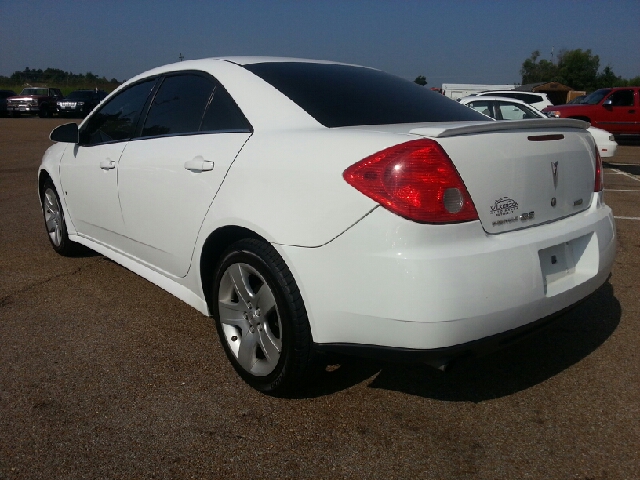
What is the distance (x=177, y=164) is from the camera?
310cm

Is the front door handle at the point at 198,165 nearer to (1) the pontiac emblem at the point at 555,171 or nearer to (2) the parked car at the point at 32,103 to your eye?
(1) the pontiac emblem at the point at 555,171

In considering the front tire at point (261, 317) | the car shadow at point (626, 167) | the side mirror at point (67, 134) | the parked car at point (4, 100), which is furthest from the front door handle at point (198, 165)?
the parked car at point (4, 100)

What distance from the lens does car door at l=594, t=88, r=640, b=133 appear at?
1786 centimetres

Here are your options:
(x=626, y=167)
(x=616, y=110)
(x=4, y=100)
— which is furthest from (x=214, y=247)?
(x=4, y=100)

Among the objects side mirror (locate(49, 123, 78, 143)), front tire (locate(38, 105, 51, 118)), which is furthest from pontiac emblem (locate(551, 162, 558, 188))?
front tire (locate(38, 105, 51, 118))

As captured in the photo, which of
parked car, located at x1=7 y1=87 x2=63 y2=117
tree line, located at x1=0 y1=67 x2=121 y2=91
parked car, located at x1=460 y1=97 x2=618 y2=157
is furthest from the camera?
tree line, located at x1=0 y1=67 x2=121 y2=91

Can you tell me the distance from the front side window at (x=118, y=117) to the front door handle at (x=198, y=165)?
928 millimetres

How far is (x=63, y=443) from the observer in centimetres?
240

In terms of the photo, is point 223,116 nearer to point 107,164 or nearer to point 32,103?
point 107,164

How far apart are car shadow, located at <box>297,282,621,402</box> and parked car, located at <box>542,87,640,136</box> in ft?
53.3

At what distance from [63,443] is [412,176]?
1.72 meters

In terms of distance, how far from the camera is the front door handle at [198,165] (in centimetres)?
288

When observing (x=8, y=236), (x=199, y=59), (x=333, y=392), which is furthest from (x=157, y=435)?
(x=8, y=236)

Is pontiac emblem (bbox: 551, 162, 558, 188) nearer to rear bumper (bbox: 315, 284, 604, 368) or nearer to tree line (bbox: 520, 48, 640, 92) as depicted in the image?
rear bumper (bbox: 315, 284, 604, 368)
